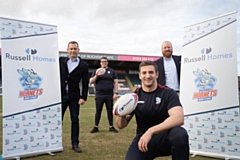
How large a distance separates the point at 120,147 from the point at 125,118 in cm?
187

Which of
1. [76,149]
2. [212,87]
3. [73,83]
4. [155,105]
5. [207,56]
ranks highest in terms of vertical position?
[207,56]

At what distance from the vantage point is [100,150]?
13.4 feet

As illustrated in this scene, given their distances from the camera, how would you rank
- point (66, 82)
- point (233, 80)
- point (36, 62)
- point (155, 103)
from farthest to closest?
point (66, 82) → point (36, 62) → point (233, 80) → point (155, 103)

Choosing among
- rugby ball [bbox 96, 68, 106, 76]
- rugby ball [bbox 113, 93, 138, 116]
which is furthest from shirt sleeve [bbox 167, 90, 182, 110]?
rugby ball [bbox 96, 68, 106, 76]

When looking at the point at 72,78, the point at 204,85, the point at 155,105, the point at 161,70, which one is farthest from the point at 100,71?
the point at 155,105

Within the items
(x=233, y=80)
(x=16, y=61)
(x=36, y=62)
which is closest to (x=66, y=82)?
(x=36, y=62)

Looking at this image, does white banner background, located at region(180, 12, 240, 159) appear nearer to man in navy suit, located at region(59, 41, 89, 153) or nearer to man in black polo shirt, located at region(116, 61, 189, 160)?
man in black polo shirt, located at region(116, 61, 189, 160)

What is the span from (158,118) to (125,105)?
380mm

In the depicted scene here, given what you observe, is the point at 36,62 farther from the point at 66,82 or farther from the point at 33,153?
the point at 33,153

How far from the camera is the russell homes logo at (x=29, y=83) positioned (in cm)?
370

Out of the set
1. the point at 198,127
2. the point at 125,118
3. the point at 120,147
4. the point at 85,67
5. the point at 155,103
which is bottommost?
the point at 120,147

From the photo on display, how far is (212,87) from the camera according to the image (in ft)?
Result: 12.6

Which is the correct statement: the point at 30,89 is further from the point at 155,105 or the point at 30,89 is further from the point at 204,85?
the point at 204,85

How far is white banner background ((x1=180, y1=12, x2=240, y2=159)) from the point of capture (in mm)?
3654
